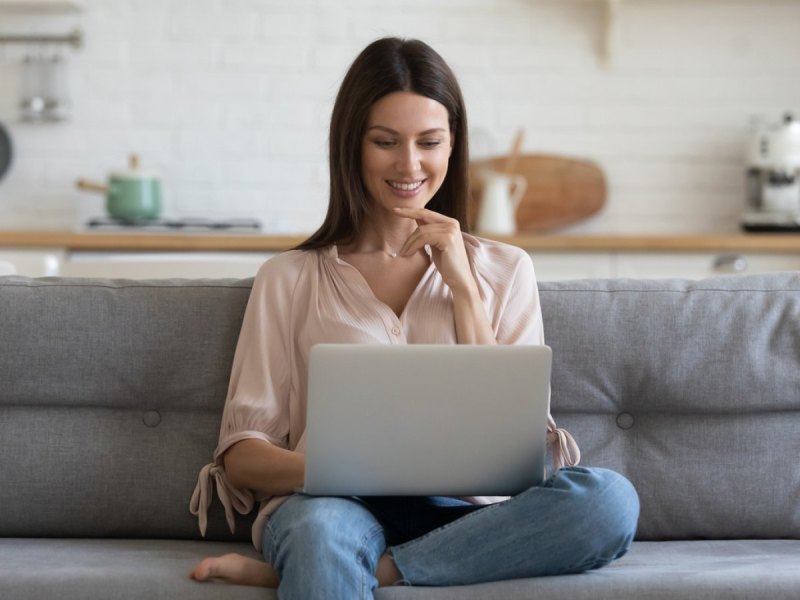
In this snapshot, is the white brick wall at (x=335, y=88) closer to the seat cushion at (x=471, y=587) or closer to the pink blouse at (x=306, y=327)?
the pink blouse at (x=306, y=327)

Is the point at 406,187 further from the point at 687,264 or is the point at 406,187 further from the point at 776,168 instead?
the point at 776,168

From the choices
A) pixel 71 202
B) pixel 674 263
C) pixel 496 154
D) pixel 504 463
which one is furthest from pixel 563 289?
pixel 71 202

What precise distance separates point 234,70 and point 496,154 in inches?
39.3

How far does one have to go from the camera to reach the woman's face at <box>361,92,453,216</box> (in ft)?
6.89

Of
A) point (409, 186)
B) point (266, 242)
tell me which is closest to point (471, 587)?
point (409, 186)

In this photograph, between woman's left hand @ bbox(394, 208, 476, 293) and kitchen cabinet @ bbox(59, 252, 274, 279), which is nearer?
woman's left hand @ bbox(394, 208, 476, 293)

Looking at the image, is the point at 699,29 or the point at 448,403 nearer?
the point at 448,403

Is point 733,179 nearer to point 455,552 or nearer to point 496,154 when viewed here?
Result: point 496,154

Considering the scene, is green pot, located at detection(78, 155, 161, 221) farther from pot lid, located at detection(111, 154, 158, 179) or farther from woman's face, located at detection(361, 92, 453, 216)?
woman's face, located at detection(361, 92, 453, 216)

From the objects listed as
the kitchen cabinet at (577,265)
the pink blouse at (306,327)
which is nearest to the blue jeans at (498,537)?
the pink blouse at (306,327)

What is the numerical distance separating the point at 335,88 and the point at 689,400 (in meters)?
2.63

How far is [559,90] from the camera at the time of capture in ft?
14.6

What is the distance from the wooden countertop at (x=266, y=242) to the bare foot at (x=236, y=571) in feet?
6.99

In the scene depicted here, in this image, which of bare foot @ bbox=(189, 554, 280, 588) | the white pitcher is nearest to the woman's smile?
bare foot @ bbox=(189, 554, 280, 588)
